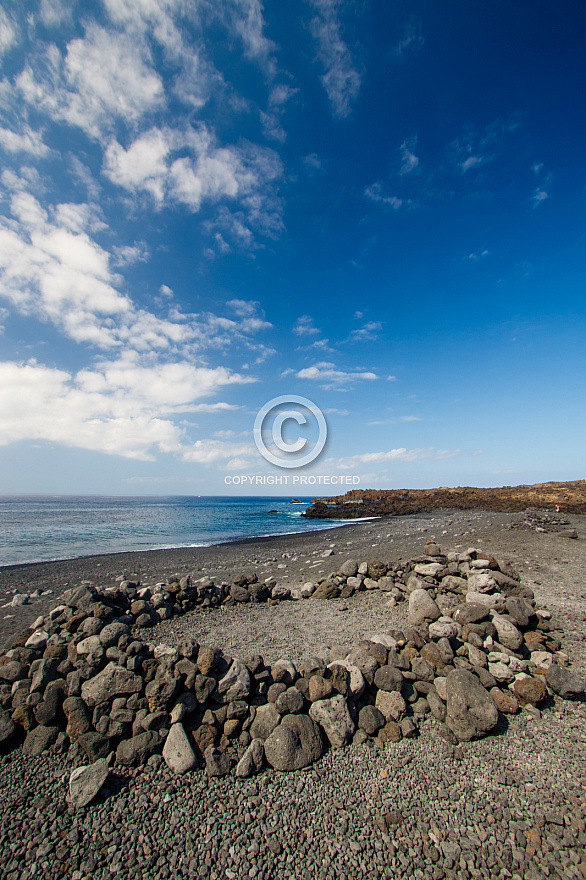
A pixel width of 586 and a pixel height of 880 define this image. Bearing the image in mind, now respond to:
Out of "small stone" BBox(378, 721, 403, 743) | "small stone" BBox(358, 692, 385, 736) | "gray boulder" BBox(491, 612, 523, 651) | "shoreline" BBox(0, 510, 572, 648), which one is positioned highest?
"gray boulder" BBox(491, 612, 523, 651)

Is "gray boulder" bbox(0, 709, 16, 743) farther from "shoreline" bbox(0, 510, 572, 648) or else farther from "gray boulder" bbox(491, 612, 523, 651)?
"gray boulder" bbox(491, 612, 523, 651)

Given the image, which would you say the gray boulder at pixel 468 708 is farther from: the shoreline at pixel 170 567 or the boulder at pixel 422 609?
the shoreline at pixel 170 567

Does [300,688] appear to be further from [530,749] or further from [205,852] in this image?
[530,749]

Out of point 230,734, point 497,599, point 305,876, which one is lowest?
point 305,876

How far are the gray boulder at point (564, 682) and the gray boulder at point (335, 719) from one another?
2.93 meters

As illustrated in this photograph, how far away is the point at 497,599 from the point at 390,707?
3.19 metres

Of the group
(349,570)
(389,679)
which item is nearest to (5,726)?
(389,679)

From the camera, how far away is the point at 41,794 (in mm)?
3354

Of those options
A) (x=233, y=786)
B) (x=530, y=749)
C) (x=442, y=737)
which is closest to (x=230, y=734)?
(x=233, y=786)

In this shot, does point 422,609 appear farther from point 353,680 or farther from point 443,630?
point 353,680

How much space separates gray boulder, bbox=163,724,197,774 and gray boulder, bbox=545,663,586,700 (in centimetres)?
473

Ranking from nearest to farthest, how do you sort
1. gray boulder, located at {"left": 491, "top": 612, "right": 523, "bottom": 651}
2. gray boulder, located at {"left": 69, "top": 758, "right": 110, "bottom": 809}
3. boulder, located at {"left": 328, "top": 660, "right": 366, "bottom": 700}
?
1. gray boulder, located at {"left": 69, "top": 758, "right": 110, "bottom": 809}
2. boulder, located at {"left": 328, "top": 660, "right": 366, "bottom": 700}
3. gray boulder, located at {"left": 491, "top": 612, "right": 523, "bottom": 651}

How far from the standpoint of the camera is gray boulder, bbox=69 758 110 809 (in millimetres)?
3254

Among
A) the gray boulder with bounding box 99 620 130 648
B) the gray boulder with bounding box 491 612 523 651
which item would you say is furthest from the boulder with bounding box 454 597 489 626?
the gray boulder with bounding box 99 620 130 648
